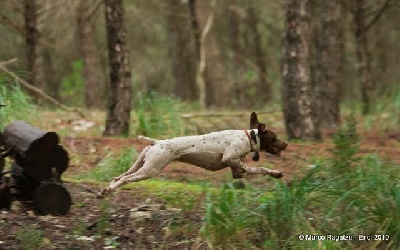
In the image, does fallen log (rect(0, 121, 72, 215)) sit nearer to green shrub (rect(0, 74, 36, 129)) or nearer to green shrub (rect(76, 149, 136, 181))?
green shrub (rect(76, 149, 136, 181))

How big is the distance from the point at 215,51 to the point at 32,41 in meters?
6.62

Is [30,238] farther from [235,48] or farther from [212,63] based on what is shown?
[235,48]

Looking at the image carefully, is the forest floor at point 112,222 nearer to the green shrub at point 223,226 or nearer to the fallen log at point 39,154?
the green shrub at point 223,226

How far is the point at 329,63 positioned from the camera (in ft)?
52.4

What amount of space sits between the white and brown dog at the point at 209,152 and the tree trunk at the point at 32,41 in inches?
400

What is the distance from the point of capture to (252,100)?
103ft

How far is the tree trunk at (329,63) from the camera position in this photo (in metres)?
15.5

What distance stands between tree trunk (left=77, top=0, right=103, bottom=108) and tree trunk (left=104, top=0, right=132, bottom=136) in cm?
938

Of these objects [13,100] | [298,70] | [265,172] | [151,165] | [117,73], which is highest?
[117,73]

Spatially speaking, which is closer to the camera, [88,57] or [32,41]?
[32,41]

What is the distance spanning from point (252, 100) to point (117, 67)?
1935 cm

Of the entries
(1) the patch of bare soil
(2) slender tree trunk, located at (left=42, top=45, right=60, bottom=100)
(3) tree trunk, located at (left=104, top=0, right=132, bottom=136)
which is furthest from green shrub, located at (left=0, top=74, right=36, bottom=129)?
(2) slender tree trunk, located at (left=42, top=45, right=60, bottom=100)

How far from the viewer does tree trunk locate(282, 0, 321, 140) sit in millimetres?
12164

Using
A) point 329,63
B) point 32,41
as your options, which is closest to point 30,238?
point 329,63
